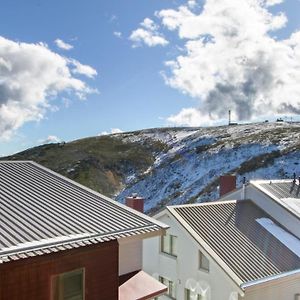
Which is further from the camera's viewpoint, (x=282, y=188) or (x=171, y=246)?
(x=282, y=188)

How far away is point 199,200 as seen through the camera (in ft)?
149

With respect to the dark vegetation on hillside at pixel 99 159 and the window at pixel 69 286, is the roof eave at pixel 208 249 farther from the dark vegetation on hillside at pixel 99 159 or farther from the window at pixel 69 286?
the dark vegetation on hillside at pixel 99 159

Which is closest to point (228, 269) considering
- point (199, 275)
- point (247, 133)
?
point (199, 275)

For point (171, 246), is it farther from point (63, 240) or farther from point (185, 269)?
point (63, 240)

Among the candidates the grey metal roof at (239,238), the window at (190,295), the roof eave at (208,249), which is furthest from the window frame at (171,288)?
the grey metal roof at (239,238)

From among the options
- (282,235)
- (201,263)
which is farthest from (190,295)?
(282,235)

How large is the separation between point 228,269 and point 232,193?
867 cm

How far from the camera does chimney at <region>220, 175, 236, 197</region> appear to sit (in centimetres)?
2622

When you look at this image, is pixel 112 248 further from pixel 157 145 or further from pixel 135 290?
pixel 157 145

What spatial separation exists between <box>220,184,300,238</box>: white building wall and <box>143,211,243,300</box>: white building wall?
5.44 metres

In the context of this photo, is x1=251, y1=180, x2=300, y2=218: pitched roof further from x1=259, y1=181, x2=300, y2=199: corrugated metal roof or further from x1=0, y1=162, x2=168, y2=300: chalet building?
x1=0, y1=162, x2=168, y2=300: chalet building

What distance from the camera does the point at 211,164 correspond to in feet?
192

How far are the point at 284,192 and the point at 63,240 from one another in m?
17.5

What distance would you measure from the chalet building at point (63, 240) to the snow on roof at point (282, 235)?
9148mm
